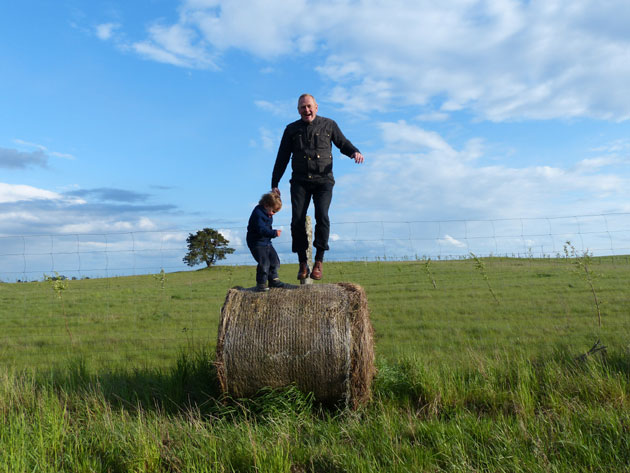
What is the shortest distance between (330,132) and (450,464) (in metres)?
4.80

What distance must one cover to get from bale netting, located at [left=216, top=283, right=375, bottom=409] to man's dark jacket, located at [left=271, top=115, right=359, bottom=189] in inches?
87.7

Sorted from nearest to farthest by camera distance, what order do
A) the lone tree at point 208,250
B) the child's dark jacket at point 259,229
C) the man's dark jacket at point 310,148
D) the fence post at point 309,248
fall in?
the child's dark jacket at point 259,229 < the man's dark jacket at point 310,148 < the fence post at point 309,248 < the lone tree at point 208,250

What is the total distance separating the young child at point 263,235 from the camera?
6473 millimetres

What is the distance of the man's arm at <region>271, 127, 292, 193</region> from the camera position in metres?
6.95

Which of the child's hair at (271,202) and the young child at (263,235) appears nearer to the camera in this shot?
the young child at (263,235)

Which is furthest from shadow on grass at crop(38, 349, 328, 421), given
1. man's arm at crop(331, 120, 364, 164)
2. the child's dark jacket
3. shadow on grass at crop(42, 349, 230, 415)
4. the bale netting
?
man's arm at crop(331, 120, 364, 164)

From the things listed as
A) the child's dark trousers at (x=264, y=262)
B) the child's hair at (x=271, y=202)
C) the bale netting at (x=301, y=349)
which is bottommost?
the bale netting at (x=301, y=349)

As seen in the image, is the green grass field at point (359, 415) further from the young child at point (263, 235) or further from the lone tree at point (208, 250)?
the lone tree at point (208, 250)

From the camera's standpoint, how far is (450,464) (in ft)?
11.4

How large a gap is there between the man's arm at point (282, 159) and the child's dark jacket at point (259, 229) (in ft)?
2.26

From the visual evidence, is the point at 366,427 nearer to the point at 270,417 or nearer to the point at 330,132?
the point at 270,417

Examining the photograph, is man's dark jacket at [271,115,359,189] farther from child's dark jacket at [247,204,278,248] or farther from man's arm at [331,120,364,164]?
child's dark jacket at [247,204,278,248]

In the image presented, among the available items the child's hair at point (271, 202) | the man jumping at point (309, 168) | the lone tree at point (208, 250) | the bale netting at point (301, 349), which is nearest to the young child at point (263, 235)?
the child's hair at point (271, 202)

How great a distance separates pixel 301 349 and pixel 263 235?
204 cm
